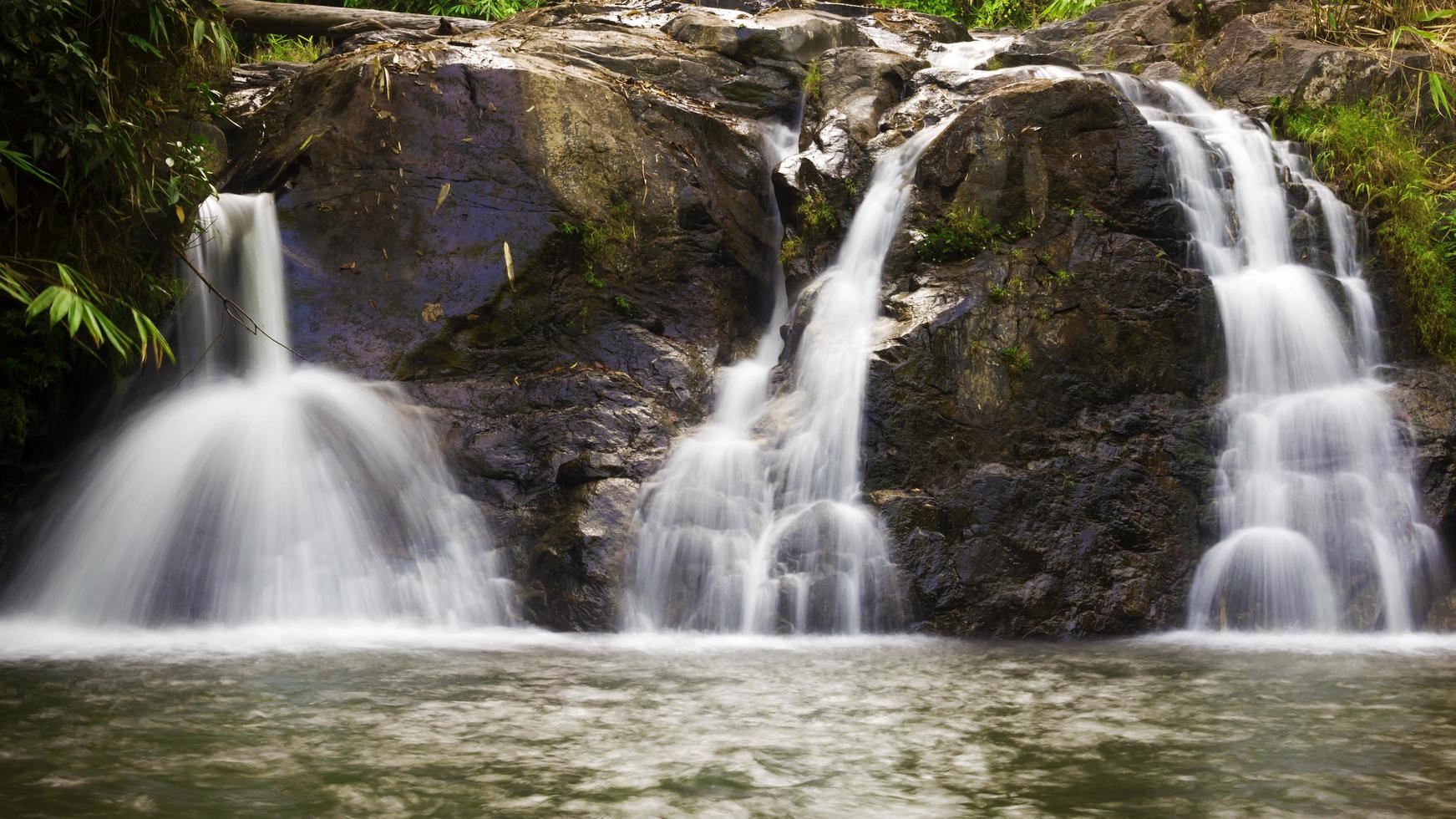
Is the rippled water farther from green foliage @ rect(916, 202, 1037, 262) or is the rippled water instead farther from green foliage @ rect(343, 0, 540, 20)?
green foliage @ rect(343, 0, 540, 20)

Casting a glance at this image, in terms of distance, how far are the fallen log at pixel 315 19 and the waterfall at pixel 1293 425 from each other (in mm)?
6548

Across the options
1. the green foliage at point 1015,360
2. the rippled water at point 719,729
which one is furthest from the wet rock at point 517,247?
the green foliage at point 1015,360

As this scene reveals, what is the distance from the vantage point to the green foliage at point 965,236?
748cm

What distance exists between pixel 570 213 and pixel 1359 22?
285 inches

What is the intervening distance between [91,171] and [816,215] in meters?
4.63

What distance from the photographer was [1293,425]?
6793mm

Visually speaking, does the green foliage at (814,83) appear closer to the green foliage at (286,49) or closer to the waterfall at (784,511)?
the waterfall at (784,511)

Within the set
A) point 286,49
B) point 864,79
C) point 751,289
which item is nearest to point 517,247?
point 751,289

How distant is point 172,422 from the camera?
7.01 metres

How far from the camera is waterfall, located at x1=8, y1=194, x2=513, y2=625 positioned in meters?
6.37

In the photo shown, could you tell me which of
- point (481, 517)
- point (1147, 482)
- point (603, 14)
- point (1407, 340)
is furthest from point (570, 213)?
point (1407, 340)

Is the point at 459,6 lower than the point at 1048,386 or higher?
higher

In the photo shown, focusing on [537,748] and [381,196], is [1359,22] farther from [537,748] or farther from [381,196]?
[537,748]

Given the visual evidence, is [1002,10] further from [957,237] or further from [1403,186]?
[957,237]
